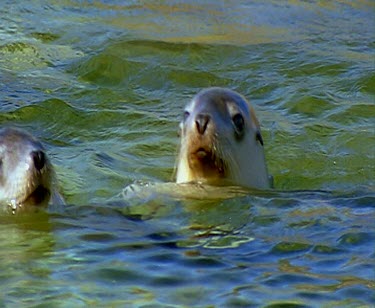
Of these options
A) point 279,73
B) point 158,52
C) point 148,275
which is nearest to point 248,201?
point 148,275

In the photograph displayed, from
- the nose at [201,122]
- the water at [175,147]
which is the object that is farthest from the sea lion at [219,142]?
the water at [175,147]

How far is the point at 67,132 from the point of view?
8688 millimetres

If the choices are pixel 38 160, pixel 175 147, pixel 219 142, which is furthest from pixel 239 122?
pixel 175 147

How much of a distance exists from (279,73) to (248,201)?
3.98 meters

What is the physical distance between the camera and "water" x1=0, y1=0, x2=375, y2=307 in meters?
4.80

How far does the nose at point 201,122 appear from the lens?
637 cm

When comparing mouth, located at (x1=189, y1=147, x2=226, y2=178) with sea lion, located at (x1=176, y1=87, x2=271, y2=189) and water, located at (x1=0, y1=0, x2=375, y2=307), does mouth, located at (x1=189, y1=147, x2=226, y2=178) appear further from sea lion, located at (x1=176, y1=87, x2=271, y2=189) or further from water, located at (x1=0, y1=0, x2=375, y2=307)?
water, located at (x1=0, y1=0, x2=375, y2=307)

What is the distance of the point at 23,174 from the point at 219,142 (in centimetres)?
112

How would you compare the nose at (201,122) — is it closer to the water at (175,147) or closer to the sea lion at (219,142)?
the sea lion at (219,142)

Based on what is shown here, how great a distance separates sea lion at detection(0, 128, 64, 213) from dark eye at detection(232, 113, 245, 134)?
1128mm

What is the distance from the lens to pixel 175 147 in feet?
27.5

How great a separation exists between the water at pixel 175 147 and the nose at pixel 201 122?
0.35 metres

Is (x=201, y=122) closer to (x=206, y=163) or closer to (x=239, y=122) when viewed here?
(x=206, y=163)

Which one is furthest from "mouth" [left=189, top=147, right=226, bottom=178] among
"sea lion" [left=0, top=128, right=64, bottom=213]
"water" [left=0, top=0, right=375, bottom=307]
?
"sea lion" [left=0, top=128, right=64, bottom=213]
